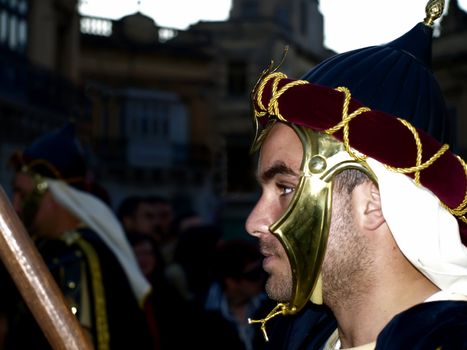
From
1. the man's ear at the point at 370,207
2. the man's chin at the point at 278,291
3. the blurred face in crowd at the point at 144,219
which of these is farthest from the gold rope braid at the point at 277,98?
the blurred face in crowd at the point at 144,219

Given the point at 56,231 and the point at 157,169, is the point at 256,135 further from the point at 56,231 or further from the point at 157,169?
the point at 157,169

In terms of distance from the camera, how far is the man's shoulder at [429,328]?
190 centimetres

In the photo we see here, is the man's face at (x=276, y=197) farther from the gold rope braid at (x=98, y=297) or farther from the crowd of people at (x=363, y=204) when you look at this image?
the gold rope braid at (x=98, y=297)

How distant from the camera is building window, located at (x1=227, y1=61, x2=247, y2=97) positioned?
123 feet

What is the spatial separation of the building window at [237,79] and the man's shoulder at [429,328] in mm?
35526

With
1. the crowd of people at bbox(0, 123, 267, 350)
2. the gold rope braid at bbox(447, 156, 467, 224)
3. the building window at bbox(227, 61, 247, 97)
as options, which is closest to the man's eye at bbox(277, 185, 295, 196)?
the gold rope braid at bbox(447, 156, 467, 224)

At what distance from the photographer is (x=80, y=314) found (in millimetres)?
4652

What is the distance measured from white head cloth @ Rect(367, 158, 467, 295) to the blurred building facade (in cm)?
2180

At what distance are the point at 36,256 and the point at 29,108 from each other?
18.9 meters

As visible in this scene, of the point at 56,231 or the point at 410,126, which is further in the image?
the point at 56,231

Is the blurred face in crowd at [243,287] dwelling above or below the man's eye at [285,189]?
below

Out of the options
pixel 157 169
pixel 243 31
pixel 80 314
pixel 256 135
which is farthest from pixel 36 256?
pixel 243 31

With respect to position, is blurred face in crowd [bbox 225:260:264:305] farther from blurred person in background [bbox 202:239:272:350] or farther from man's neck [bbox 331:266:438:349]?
man's neck [bbox 331:266:438:349]

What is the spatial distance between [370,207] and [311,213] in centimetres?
16
